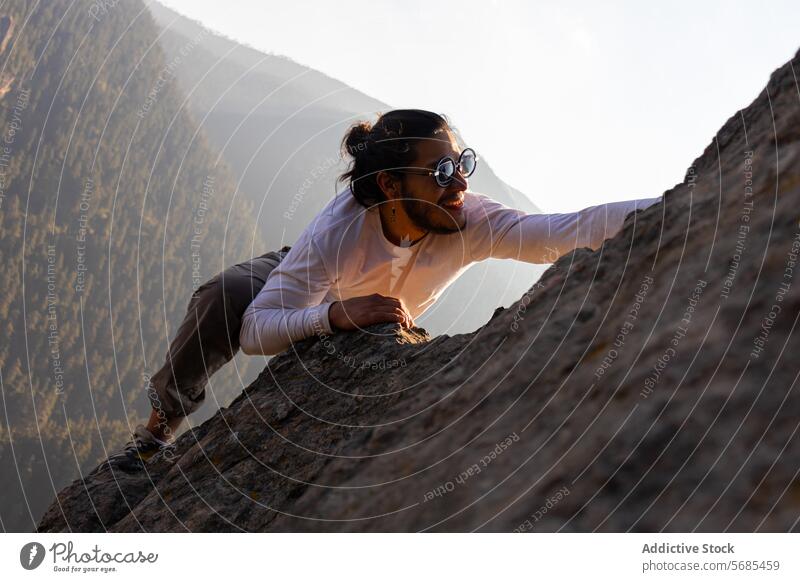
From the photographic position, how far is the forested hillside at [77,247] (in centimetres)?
4056

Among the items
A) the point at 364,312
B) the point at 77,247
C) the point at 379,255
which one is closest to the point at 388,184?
the point at 379,255

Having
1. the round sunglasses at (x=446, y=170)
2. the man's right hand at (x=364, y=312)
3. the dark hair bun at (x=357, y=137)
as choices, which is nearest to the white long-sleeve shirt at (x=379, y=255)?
the man's right hand at (x=364, y=312)

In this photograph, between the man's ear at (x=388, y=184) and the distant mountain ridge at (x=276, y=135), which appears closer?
the man's ear at (x=388, y=184)

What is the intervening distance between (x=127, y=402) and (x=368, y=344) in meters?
46.7

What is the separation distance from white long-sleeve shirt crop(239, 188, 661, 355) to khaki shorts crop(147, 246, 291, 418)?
0.13 meters

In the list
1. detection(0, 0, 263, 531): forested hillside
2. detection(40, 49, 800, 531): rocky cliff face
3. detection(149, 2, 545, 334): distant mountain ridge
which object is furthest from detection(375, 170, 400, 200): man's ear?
detection(149, 2, 545, 334): distant mountain ridge

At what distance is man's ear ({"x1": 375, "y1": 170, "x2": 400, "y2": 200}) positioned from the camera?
138 inches

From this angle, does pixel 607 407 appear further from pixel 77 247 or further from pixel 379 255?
pixel 77 247

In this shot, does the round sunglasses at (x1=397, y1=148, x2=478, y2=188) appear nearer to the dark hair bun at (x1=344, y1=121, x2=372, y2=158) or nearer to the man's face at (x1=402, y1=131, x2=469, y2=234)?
the man's face at (x1=402, y1=131, x2=469, y2=234)

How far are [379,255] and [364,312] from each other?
0.72m

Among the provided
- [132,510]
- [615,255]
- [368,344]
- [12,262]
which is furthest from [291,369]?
[12,262]

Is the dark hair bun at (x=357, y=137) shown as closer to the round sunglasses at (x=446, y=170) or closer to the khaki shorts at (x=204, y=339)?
the round sunglasses at (x=446, y=170)

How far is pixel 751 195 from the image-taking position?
Result: 1.62m

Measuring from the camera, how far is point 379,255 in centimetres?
349
